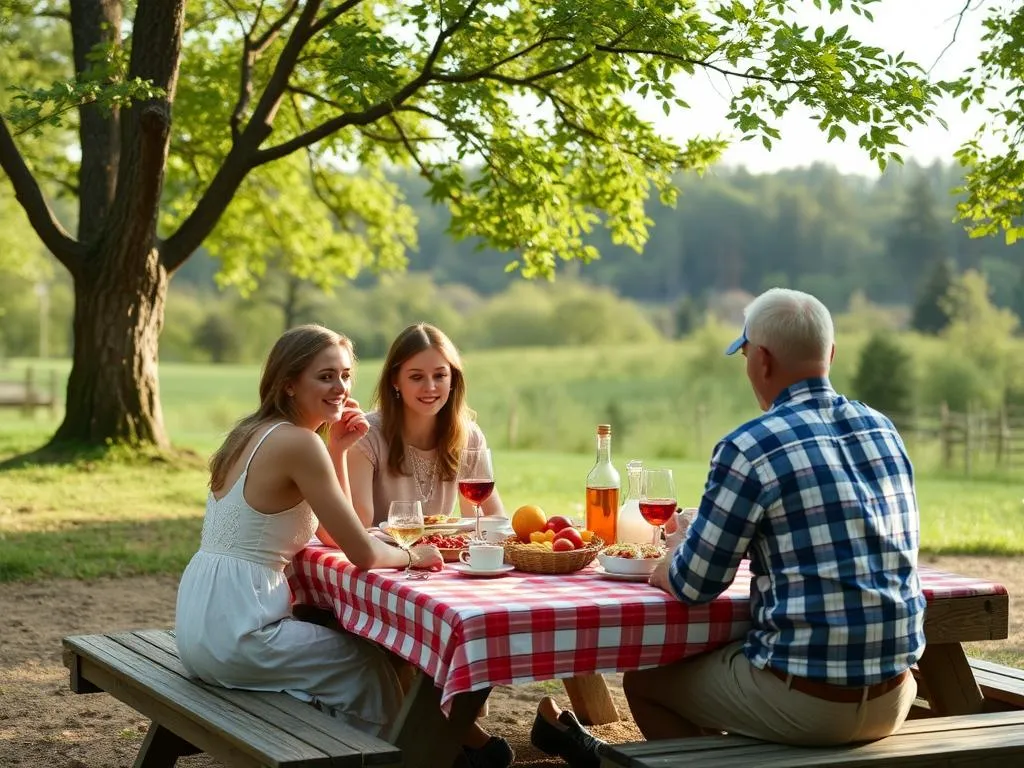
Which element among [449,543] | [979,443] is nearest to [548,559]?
[449,543]

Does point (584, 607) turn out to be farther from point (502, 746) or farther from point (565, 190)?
point (565, 190)

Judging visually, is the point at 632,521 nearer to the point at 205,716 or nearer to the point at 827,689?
the point at 827,689

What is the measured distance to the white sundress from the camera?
13.5ft

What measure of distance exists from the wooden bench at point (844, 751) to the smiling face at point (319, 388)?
1474 mm

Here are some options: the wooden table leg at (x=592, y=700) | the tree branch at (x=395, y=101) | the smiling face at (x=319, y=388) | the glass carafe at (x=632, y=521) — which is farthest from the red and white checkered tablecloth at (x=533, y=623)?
the tree branch at (x=395, y=101)

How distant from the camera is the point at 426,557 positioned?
13.2ft

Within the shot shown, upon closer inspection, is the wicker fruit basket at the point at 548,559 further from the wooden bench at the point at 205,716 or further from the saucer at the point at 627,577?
the wooden bench at the point at 205,716

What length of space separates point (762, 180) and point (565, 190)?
110m

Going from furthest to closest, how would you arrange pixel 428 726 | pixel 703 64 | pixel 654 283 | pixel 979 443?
pixel 654 283 → pixel 979 443 → pixel 703 64 → pixel 428 726

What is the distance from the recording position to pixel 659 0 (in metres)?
10.0

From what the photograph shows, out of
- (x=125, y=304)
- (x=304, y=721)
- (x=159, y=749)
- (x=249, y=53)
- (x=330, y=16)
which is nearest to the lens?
(x=304, y=721)

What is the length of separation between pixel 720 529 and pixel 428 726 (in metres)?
0.99

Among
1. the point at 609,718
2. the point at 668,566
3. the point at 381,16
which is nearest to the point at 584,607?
the point at 668,566

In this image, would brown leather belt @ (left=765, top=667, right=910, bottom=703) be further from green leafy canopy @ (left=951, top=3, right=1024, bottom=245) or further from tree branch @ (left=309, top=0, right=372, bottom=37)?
tree branch @ (left=309, top=0, right=372, bottom=37)
